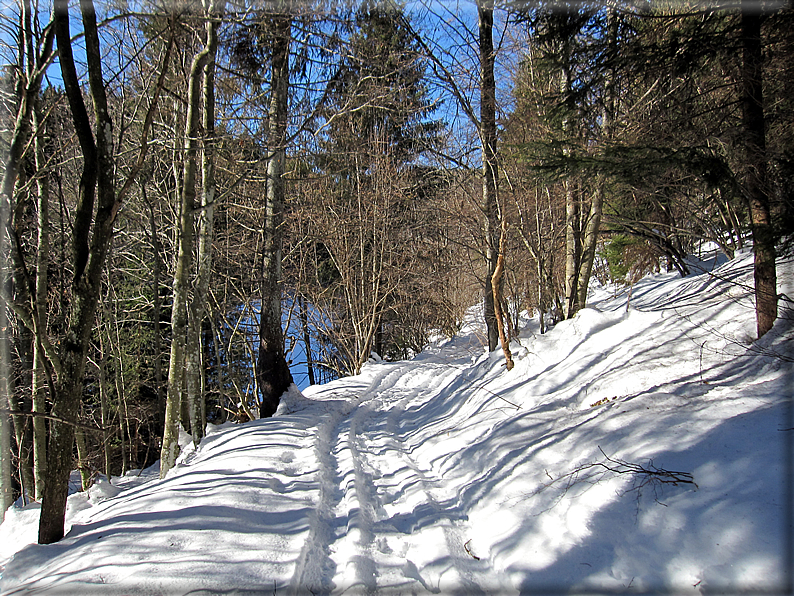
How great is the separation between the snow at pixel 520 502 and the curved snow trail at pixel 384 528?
0.05 ft

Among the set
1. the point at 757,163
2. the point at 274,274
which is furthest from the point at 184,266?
the point at 757,163

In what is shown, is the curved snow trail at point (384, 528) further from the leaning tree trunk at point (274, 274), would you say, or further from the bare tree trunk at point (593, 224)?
the bare tree trunk at point (593, 224)

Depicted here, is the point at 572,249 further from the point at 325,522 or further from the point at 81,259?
the point at 81,259

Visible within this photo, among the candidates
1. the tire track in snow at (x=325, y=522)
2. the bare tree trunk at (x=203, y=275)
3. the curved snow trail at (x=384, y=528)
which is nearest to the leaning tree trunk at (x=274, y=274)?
the bare tree trunk at (x=203, y=275)

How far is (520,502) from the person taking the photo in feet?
11.0

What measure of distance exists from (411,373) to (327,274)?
966 centimetres

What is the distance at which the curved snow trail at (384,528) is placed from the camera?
266 cm

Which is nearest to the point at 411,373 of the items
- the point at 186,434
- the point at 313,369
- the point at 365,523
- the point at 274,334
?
the point at 274,334

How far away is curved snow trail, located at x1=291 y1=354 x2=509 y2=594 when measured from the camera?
266cm

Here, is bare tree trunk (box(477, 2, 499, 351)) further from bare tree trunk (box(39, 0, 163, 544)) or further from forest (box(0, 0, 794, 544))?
bare tree trunk (box(39, 0, 163, 544))

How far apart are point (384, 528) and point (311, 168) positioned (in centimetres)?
842

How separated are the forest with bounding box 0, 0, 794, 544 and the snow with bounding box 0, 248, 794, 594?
2.62ft

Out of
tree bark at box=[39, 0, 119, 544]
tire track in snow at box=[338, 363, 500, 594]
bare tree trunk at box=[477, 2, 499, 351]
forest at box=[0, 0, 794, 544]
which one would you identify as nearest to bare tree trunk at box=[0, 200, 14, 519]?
forest at box=[0, 0, 794, 544]

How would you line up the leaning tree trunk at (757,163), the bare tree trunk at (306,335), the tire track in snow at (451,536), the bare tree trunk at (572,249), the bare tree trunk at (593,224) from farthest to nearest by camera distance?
the bare tree trunk at (306,335), the bare tree trunk at (572,249), the bare tree trunk at (593,224), the leaning tree trunk at (757,163), the tire track in snow at (451,536)
